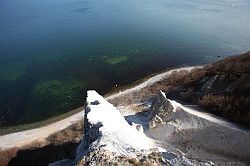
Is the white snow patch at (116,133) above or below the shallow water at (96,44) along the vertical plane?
A: above

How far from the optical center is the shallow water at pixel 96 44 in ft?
195

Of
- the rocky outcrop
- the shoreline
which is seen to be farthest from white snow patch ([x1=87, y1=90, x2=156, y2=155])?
the shoreline

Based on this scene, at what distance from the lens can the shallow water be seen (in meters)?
59.6

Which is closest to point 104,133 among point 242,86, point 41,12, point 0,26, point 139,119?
point 139,119

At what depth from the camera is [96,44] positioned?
78750 millimetres

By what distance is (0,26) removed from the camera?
312 feet

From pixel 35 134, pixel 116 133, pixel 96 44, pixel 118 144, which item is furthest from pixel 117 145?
pixel 96 44

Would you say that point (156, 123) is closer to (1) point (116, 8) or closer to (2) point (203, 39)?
(2) point (203, 39)

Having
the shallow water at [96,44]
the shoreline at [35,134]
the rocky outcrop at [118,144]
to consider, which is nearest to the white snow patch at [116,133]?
the rocky outcrop at [118,144]

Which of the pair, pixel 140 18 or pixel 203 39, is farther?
pixel 140 18

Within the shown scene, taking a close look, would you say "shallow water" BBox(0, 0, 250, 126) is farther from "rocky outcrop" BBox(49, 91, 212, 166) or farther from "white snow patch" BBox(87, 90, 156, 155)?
"rocky outcrop" BBox(49, 91, 212, 166)

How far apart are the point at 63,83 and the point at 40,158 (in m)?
24.1

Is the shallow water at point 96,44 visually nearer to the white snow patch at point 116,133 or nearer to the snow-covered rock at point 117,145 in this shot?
the white snow patch at point 116,133

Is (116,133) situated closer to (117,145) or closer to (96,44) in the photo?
(117,145)
